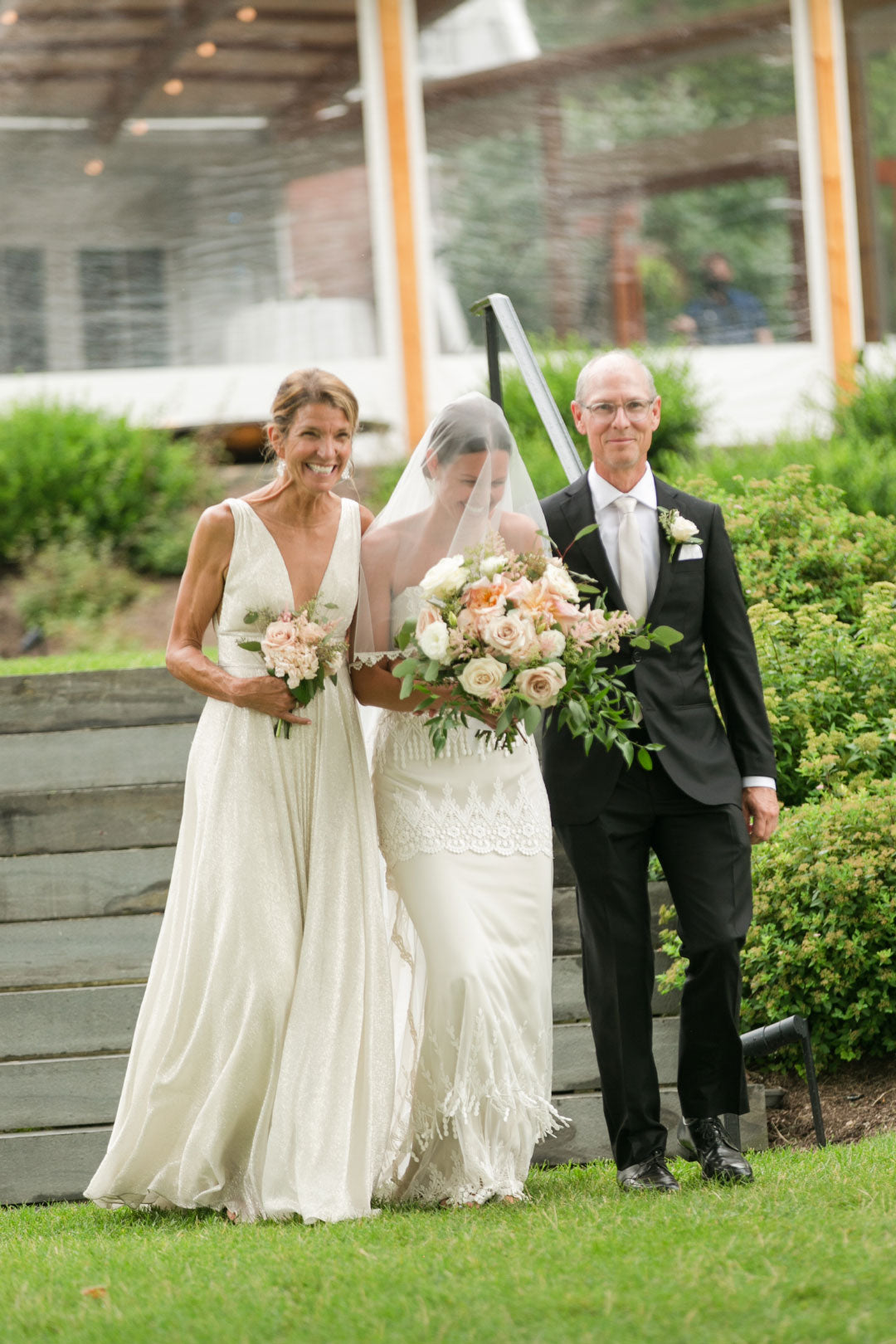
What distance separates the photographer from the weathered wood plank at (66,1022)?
5.82 meters

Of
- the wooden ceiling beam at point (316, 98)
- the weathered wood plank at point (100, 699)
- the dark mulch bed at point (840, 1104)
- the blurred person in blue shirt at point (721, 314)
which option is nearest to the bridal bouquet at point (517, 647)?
the dark mulch bed at point (840, 1104)

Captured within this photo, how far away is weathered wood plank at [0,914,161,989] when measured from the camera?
6.15 meters

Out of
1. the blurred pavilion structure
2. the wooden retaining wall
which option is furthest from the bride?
the blurred pavilion structure

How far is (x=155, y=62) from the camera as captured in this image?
14703 millimetres

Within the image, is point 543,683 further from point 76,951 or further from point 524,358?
point 524,358

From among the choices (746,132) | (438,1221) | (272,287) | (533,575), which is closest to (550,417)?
(533,575)

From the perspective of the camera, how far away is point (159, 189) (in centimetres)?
1477

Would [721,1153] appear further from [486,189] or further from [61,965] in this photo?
[486,189]

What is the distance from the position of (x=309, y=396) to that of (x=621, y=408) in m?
0.87

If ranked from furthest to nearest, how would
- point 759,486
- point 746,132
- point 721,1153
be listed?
1. point 746,132
2. point 759,486
3. point 721,1153

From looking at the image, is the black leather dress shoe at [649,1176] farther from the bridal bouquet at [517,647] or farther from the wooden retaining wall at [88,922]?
the bridal bouquet at [517,647]

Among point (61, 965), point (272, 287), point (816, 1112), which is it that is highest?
point (272, 287)

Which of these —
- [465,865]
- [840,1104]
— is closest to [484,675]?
[465,865]

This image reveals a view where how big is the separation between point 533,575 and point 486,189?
11539mm
